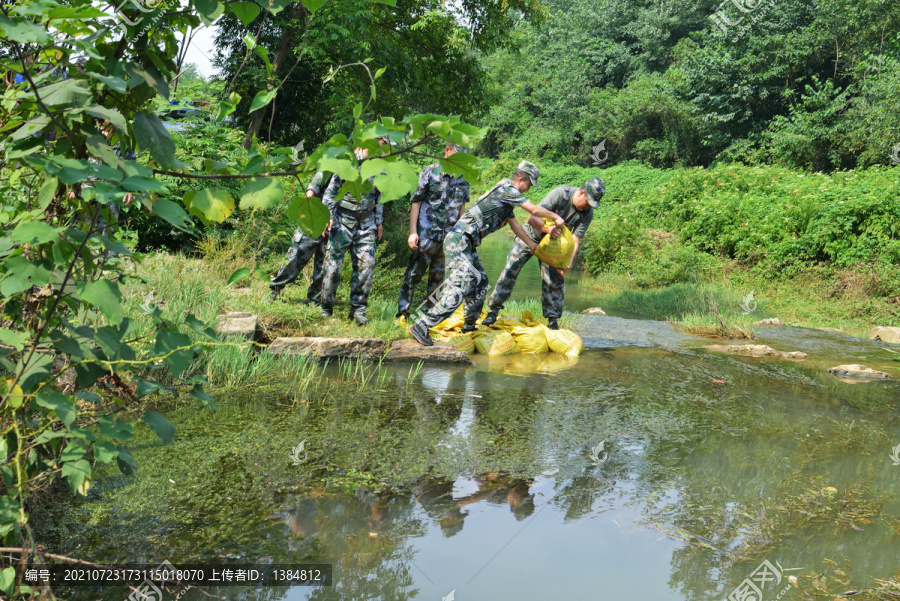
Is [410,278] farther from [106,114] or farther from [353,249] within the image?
[106,114]

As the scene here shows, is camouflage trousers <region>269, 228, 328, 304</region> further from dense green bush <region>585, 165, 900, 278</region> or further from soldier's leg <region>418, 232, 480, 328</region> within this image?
dense green bush <region>585, 165, 900, 278</region>

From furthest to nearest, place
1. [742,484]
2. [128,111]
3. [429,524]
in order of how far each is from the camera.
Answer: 1. [742,484]
2. [429,524]
3. [128,111]

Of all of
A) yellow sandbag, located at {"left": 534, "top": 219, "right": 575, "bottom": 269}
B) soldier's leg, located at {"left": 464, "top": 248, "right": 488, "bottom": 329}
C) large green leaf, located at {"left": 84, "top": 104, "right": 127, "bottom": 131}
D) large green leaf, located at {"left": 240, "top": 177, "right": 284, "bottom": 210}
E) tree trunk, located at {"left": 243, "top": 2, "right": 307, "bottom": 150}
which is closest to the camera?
large green leaf, located at {"left": 84, "top": 104, "right": 127, "bottom": 131}

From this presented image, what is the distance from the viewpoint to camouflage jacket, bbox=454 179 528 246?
6.48 m

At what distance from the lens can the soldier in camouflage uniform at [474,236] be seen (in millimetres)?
6402

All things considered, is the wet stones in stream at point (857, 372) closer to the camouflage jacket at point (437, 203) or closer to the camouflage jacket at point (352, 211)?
the camouflage jacket at point (437, 203)

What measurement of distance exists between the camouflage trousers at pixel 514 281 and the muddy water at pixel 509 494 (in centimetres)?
240

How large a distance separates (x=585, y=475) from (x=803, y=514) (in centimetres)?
99

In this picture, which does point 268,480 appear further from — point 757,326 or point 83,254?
point 757,326

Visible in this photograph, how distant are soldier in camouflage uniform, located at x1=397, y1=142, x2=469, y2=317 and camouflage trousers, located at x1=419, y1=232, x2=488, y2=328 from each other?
470mm

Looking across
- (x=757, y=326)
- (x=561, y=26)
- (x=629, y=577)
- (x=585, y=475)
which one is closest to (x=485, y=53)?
(x=757, y=326)

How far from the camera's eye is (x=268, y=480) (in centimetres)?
296

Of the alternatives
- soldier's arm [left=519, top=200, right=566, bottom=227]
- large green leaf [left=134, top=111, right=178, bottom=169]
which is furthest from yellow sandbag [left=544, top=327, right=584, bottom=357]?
large green leaf [left=134, top=111, right=178, bottom=169]

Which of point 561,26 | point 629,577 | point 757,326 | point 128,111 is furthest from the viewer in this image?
point 561,26
